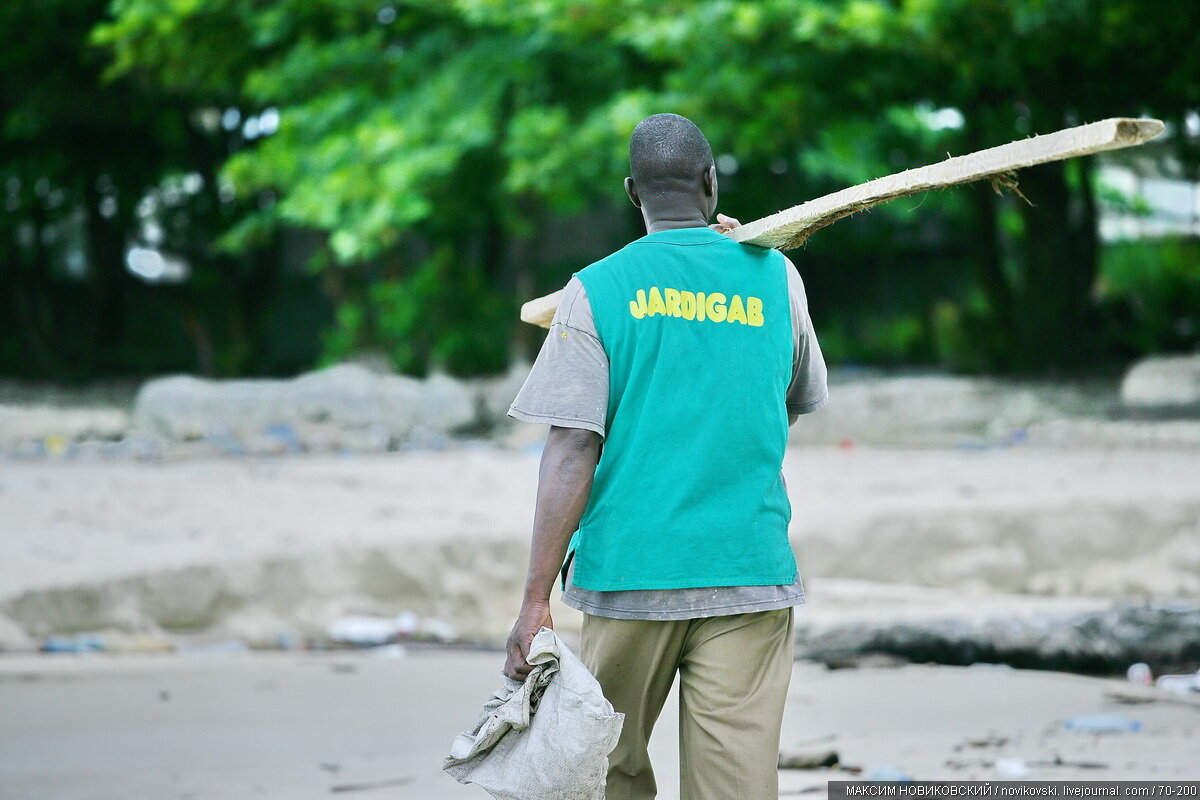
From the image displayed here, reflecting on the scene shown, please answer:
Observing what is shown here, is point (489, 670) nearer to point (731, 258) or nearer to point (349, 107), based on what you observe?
point (731, 258)

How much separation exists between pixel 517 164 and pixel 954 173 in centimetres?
930

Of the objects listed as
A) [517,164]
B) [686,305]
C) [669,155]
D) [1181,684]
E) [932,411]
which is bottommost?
[1181,684]

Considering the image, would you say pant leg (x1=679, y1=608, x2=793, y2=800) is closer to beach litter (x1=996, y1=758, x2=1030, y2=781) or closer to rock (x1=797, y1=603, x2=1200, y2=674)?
beach litter (x1=996, y1=758, x2=1030, y2=781)

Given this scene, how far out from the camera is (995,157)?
6.98 ft

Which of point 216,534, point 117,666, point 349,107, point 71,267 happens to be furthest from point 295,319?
point 117,666

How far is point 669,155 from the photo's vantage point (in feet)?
7.68

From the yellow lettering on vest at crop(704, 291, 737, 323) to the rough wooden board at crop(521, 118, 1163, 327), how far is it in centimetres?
21

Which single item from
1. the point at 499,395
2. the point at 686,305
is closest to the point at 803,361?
the point at 686,305

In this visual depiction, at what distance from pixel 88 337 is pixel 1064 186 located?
1379 centimetres

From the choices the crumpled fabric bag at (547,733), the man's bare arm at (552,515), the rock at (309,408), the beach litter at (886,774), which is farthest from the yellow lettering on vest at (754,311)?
the rock at (309,408)

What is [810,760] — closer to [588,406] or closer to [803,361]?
[803,361]

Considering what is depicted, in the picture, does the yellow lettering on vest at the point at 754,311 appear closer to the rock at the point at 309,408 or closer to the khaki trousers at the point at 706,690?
the khaki trousers at the point at 706,690

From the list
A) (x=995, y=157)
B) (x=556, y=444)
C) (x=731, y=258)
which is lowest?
(x=556, y=444)

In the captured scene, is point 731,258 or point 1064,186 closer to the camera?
point 731,258
